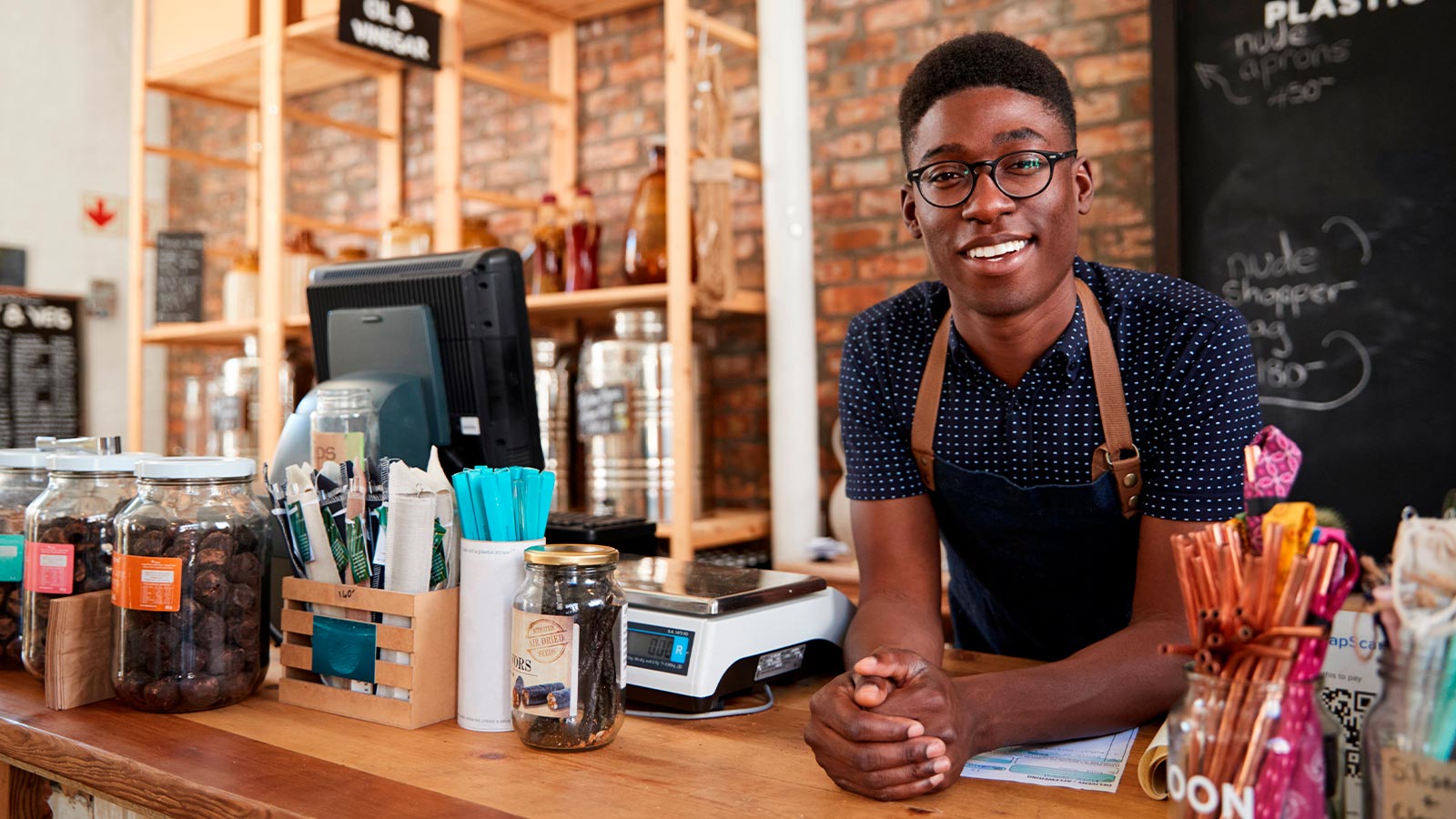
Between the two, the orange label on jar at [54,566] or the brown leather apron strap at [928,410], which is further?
the brown leather apron strap at [928,410]

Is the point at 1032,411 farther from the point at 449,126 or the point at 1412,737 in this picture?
the point at 449,126

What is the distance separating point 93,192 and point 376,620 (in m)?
4.32

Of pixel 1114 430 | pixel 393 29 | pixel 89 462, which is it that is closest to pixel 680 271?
pixel 393 29

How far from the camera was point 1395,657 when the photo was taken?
692 mm

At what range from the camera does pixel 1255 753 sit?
710 mm

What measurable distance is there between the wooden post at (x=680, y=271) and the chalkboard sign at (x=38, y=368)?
3.01 metres

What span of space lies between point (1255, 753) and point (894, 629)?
2.19ft

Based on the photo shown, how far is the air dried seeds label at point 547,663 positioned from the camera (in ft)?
3.50

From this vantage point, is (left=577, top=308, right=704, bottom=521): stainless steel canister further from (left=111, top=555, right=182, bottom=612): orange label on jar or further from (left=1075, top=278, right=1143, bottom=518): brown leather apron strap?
(left=111, top=555, right=182, bottom=612): orange label on jar

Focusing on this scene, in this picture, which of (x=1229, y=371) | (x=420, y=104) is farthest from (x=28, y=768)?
(x=420, y=104)

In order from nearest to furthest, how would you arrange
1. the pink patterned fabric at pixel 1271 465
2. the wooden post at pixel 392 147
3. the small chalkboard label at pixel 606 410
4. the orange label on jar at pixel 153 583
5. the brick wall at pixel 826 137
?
the orange label on jar at pixel 153 583 < the pink patterned fabric at pixel 1271 465 < the brick wall at pixel 826 137 < the small chalkboard label at pixel 606 410 < the wooden post at pixel 392 147

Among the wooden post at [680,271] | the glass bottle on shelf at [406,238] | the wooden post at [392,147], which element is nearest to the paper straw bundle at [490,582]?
the wooden post at [680,271]

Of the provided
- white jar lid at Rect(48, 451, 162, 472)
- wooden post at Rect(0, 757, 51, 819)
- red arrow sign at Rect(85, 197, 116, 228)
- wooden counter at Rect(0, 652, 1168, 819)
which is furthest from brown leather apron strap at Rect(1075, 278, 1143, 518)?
red arrow sign at Rect(85, 197, 116, 228)

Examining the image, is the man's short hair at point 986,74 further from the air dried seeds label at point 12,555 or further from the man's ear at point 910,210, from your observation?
the air dried seeds label at point 12,555
